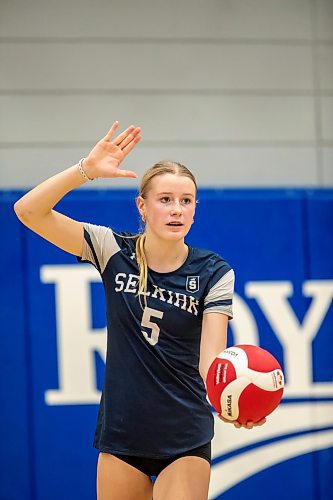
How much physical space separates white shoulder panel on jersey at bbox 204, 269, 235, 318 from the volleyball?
206 millimetres

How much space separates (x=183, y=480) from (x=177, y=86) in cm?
344

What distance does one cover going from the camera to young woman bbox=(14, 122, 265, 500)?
327cm

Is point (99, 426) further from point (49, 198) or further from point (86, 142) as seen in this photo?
point (86, 142)

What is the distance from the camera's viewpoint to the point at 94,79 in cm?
596

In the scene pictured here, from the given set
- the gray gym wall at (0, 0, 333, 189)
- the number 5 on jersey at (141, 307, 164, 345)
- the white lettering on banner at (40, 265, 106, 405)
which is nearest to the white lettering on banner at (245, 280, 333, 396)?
the gray gym wall at (0, 0, 333, 189)

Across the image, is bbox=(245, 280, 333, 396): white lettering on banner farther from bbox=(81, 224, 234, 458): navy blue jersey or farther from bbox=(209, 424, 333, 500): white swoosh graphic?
bbox=(81, 224, 234, 458): navy blue jersey

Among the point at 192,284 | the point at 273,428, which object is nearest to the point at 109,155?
the point at 192,284

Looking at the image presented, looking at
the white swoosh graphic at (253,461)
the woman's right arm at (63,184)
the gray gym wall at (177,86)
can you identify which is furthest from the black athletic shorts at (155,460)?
the gray gym wall at (177,86)

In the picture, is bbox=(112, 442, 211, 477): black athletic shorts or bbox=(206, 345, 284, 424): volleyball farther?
bbox=(112, 442, 211, 477): black athletic shorts

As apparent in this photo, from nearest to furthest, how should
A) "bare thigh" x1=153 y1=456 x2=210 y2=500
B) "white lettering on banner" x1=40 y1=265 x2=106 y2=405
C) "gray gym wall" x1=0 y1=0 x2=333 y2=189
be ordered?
"bare thigh" x1=153 y1=456 x2=210 y2=500 → "white lettering on banner" x1=40 y1=265 x2=106 y2=405 → "gray gym wall" x1=0 y1=0 x2=333 y2=189

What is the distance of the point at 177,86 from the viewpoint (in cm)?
604

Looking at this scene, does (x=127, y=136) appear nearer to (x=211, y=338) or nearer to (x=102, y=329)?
(x=211, y=338)

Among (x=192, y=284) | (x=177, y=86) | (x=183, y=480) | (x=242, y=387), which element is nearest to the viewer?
(x=242, y=387)

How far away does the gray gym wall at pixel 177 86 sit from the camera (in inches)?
233
